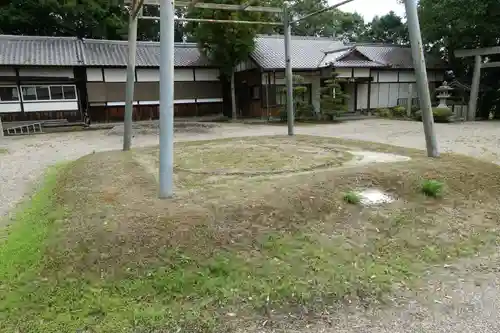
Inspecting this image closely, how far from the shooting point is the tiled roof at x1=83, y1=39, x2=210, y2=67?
732 inches

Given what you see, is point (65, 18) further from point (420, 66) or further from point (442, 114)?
point (420, 66)

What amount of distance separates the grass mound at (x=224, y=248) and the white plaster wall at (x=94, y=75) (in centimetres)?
1498

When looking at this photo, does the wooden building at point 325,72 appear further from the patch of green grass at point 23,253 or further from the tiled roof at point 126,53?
the patch of green grass at point 23,253

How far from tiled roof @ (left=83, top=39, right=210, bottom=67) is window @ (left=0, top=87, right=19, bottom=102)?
3.38 meters

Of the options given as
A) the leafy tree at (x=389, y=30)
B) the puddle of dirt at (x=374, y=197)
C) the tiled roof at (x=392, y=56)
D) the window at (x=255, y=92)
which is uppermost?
the leafy tree at (x=389, y=30)

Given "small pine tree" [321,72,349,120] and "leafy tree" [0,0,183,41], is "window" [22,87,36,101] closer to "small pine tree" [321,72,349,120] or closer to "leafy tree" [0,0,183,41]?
"leafy tree" [0,0,183,41]

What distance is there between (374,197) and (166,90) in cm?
268

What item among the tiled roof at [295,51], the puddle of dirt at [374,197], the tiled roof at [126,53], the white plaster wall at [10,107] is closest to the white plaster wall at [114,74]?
the tiled roof at [126,53]

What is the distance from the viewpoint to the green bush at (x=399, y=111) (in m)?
19.7

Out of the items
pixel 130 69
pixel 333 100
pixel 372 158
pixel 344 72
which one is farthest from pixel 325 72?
pixel 372 158

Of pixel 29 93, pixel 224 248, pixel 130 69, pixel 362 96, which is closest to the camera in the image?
pixel 224 248

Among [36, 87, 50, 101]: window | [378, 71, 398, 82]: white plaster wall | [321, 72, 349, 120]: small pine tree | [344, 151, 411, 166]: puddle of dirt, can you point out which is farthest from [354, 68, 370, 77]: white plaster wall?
[36, 87, 50, 101]: window

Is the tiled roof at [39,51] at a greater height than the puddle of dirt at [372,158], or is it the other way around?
the tiled roof at [39,51]

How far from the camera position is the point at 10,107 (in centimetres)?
1738
